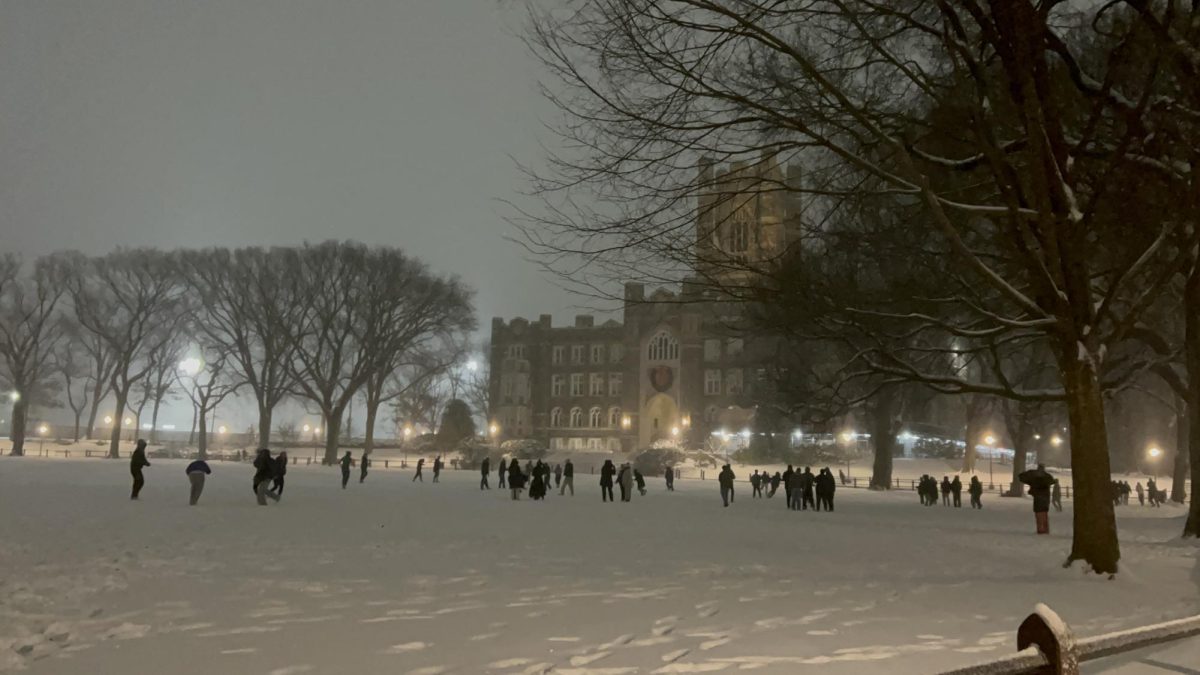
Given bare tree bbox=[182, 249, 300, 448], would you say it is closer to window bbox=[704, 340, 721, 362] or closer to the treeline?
the treeline

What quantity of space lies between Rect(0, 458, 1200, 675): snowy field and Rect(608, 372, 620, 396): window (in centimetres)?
5870

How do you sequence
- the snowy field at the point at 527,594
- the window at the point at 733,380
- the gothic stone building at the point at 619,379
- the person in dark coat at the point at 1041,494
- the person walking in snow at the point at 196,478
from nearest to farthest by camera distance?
1. the snowy field at the point at 527,594
2. the person in dark coat at the point at 1041,494
3. the person walking in snow at the point at 196,478
4. the window at the point at 733,380
5. the gothic stone building at the point at 619,379

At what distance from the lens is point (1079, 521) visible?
9.72 metres

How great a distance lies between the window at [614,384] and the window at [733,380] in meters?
11.9

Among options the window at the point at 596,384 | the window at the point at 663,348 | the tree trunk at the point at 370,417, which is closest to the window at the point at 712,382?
the window at the point at 663,348

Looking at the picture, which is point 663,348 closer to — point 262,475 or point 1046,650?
point 262,475

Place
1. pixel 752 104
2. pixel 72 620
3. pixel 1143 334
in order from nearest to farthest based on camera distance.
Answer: pixel 72 620, pixel 752 104, pixel 1143 334

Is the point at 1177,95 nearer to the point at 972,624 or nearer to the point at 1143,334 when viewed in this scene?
the point at 1143,334

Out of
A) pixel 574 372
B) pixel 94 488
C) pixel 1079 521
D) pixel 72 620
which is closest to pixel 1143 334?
pixel 1079 521

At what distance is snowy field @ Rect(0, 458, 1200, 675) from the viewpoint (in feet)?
18.7

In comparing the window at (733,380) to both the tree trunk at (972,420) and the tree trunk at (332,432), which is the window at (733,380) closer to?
the tree trunk at (972,420)

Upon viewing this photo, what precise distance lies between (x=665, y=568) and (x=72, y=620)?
6.39 m

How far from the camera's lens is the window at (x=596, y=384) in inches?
3022

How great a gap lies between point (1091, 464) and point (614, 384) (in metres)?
67.0
